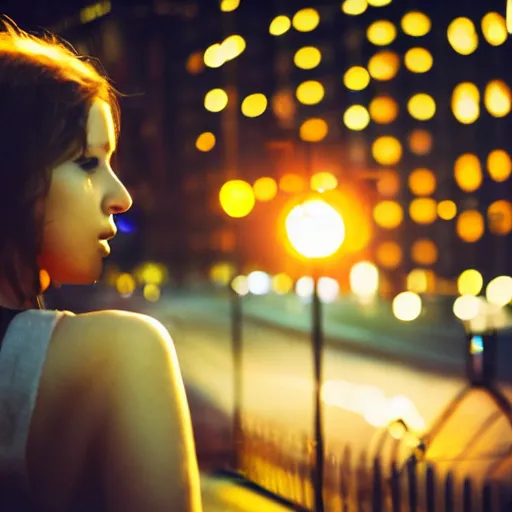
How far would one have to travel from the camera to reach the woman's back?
4.00 ft

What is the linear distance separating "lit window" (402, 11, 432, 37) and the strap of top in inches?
2293

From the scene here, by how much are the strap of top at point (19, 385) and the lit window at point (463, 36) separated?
59.1 m

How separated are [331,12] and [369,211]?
55.1ft

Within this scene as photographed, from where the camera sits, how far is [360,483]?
6.63 meters

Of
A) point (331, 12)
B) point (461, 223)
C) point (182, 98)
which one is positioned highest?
point (331, 12)

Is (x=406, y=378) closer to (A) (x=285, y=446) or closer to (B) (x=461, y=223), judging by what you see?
(A) (x=285, y=446)

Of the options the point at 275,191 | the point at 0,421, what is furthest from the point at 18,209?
the point at 275,191

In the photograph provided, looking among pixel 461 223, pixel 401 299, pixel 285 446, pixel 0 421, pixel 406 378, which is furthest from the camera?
Answer: pixel 461 223

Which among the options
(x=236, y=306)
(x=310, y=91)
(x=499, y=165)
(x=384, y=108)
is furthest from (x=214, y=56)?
(x=236, y=306)

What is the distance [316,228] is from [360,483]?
8.66 feet

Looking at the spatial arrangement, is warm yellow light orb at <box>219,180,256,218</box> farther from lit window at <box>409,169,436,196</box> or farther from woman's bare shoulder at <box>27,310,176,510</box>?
lit window at <box>409,169,436,196</box>

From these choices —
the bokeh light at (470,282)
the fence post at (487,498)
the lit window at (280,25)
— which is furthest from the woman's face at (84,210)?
the bokeh light at (470,282)

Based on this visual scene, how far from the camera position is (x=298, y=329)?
25125mm

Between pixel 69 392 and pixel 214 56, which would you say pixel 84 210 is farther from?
Result: pixel 214 56
